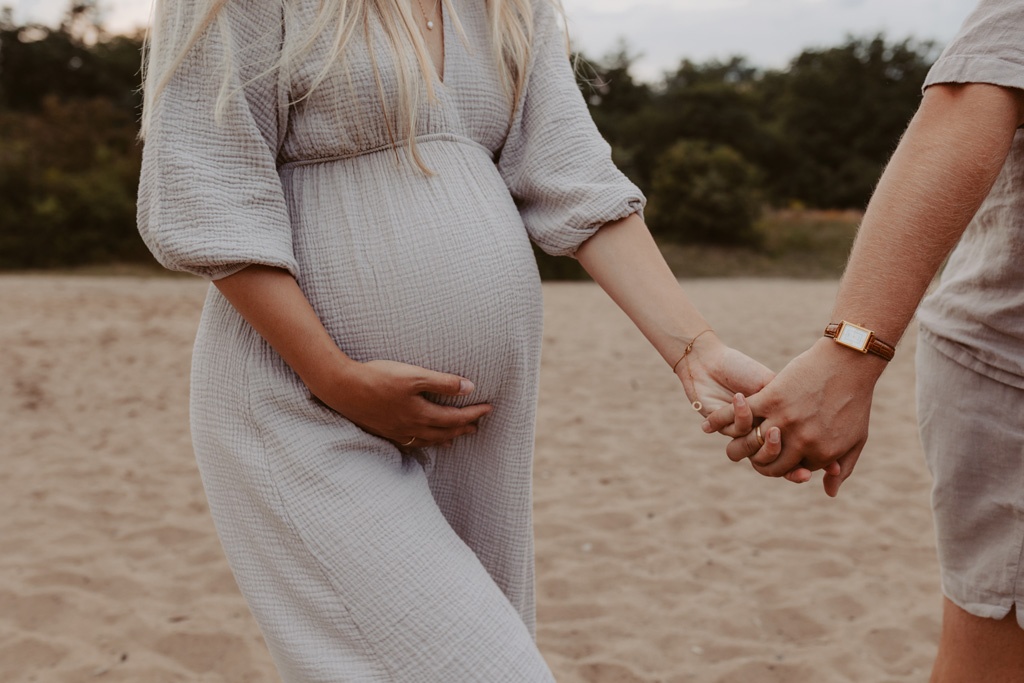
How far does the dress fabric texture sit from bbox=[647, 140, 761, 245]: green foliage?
21.8m

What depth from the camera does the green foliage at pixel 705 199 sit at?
22781 mm

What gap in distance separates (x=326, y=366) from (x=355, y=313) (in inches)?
4.3

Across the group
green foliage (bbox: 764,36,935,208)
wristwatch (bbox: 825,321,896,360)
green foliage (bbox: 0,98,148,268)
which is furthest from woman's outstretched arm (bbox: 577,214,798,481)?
green foliage (bbox: 764,36,935,208)

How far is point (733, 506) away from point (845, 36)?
36.1m

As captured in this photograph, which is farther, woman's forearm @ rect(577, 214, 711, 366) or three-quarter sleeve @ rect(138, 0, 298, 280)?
woman's forearm @ rect(577, 214, 711, 366)

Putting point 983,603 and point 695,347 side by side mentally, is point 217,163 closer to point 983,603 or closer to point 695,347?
point 695,347

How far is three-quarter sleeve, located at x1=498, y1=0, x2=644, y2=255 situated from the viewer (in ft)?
5.39

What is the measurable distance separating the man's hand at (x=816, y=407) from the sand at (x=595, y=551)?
1.82 meters

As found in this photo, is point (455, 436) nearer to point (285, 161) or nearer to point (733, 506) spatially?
point (285, 161)

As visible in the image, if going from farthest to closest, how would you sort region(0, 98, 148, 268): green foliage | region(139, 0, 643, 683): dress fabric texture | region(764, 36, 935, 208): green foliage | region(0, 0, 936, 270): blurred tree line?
region(764, 36, 935, 208): green foliage, region(0, 0, 936, 270): blurred tree line, region(0, 98, 148, 268): green foliage, region(139, 0, 643, 683): dress fabric texture

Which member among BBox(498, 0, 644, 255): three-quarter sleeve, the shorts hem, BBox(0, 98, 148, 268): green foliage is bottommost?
BBox(0, 98, 148, 268): green foliage

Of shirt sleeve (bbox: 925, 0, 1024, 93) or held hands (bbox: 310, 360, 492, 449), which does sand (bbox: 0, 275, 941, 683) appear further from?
shirt sleeve (bbox: 925, 0, 1024, 93)

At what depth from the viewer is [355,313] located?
4.69ft

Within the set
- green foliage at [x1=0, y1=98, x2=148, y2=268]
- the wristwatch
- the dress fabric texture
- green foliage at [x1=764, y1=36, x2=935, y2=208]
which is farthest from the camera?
green foliage at [x1=764, y1=36, x2=935, y2=208]
